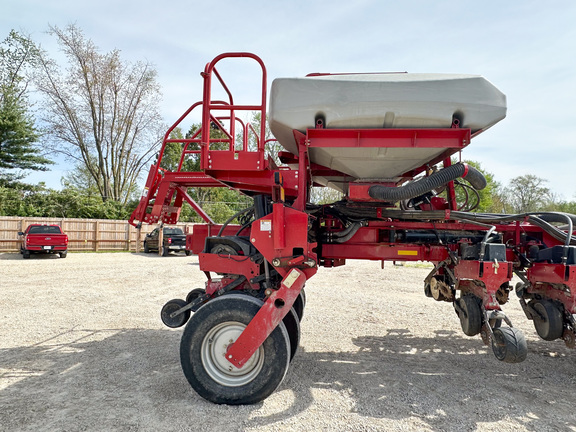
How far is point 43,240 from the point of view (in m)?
18.8

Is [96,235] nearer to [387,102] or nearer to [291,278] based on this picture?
[291,278]

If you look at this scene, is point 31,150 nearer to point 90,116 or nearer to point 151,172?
point 90,116

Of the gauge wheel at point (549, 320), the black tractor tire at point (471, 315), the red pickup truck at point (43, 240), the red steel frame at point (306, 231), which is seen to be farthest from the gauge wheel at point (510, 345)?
the red pickup truck at point (43, 240)

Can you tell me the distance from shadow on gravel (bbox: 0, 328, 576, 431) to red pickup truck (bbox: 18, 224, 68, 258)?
15.6 metres

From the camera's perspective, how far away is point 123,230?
25312 millimetres

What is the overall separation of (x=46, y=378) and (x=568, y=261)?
5.37m

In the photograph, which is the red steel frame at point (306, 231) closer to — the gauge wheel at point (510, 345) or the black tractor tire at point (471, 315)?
the black tractor tire at point (471, 315)

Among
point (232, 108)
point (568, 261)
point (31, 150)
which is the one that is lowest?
point (568, 261)

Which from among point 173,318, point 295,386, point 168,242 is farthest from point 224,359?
point 168,242

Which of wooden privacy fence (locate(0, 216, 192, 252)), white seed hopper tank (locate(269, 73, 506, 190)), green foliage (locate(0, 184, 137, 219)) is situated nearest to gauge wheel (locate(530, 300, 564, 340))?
white seed hopper tank (locate(269, 73, 506, 190))

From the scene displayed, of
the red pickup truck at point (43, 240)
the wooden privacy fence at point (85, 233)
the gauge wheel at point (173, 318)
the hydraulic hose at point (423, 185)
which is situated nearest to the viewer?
the hydraulic hose at point (423, 185)

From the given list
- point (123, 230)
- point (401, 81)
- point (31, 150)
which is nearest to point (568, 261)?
point (401, 81)

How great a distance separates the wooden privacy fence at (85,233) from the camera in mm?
20766

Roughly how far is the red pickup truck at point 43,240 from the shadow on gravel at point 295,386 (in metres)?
15.6
